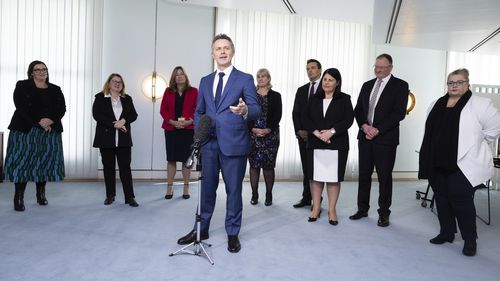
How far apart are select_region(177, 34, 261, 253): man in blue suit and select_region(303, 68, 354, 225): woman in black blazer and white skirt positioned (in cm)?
105

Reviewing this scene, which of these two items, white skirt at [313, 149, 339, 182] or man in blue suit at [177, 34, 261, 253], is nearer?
man in blue suit at [177, 34, 261, 253]

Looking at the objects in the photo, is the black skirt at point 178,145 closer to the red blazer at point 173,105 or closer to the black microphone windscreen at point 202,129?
the red blazer at point 173,105

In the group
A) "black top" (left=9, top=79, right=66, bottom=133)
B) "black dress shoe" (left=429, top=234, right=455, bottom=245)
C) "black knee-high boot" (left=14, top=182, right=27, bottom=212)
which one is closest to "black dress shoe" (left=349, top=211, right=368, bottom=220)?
"black dress shoe" (left=429, top=234, right=455, bottom=245)

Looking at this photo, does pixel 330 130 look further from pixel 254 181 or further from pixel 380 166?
pixel 254 181

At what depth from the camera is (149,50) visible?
6.43 meters

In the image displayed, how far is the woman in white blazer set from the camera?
3.34 m

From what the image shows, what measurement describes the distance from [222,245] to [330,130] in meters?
1.48

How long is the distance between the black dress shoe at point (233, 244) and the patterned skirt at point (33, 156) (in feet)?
7.56

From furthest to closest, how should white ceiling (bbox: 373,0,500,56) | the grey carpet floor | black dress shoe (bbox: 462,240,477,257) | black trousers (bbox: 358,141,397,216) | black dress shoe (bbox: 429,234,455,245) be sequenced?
black trousers (bbox: 358,141,397,216)
white ceiling (bbox: 373,0,500,56)
black dress shoe (bbox: 429,234,455,245)
black dress shoe (bbox: 462,240,477,257)
the grey carpet floor

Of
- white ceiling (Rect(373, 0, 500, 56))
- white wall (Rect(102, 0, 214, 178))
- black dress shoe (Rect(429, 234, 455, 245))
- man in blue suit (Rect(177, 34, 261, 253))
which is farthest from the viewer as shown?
white wall (Rect(102, 0, 214, 178))

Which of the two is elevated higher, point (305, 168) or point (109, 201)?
point (305, 168)

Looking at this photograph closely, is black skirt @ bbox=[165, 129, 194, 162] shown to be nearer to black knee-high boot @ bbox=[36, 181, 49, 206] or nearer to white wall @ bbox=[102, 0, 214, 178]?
black knee-high boot @ bbox=[36, 181, 49, 206]

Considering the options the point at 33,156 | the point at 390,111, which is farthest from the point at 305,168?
the point at 33,156

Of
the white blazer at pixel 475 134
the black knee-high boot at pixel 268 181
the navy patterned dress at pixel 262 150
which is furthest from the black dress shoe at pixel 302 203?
the white blazer at pixel 475 134
